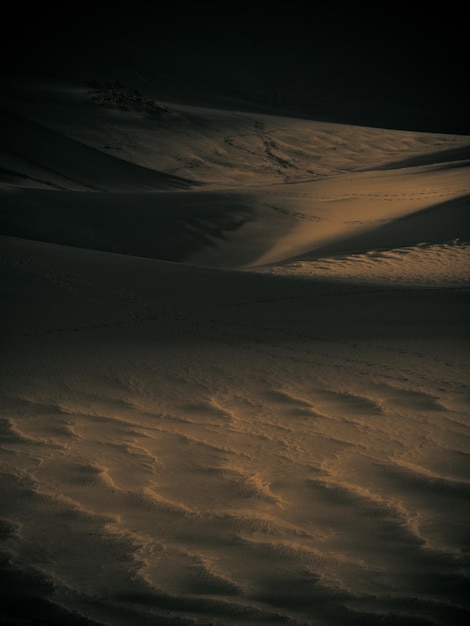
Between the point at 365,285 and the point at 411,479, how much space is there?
3683 millimetres

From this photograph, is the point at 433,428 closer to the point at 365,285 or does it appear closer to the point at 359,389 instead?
the point at 359,389

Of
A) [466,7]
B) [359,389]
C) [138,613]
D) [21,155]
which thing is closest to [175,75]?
[21,155]

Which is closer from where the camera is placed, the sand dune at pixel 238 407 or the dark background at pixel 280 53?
the sand dune at pixel 238 407

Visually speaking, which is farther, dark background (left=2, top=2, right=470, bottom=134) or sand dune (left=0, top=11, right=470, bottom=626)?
dark background (left=2, top=2, right=470, bottom=134)

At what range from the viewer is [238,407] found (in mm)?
3676

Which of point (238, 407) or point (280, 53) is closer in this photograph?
point (238, 407)

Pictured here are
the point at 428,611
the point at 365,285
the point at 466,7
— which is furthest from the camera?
the point at 466,7

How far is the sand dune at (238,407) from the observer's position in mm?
2104

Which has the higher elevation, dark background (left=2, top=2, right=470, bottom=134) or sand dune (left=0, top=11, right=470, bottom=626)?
dark background (left=2, top=2, right=470, bottom=134)

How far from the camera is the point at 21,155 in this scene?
46.6 feet

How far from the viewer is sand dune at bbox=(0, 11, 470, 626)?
6.90 feet

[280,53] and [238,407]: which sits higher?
[280,53]

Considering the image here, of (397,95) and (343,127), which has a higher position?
(397,95)

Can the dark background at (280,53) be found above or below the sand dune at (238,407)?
above
